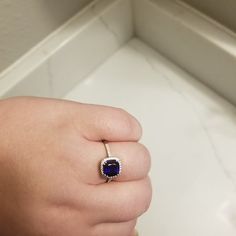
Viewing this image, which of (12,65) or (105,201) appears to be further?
(12,65)

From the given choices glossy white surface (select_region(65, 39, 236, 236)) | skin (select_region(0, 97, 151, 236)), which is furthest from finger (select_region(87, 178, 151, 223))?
glossy white surface (select_region(65, 39, 236, 236))

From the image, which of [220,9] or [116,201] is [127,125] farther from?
[220,9]

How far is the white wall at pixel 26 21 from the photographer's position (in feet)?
1.53

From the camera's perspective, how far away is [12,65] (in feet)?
1.69

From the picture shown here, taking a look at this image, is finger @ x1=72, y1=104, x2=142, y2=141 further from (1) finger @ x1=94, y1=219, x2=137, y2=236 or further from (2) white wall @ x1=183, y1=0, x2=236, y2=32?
(2) white wall @ x1=183, y1=0, x2=236, y2=32

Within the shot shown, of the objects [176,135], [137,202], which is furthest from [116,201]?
[176,135]

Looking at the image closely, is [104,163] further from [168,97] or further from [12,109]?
[168,97]

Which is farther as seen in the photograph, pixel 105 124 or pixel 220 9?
pixel 220 9

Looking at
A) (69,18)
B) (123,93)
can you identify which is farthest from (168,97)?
(69,18)

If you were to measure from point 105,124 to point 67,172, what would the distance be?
0.17 feet

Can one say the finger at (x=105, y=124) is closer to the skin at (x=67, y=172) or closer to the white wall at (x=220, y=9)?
the skin at (x=67, y=172)

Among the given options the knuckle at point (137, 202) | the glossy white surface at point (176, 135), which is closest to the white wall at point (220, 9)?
the glossy white surface at point (176, 135)

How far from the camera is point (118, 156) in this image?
37 centimetres

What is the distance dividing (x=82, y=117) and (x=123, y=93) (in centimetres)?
21
